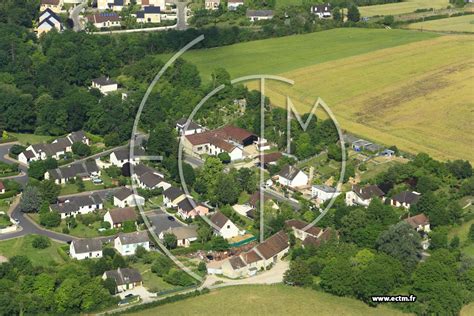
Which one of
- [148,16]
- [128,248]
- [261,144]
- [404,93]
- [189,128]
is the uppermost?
[148,16]

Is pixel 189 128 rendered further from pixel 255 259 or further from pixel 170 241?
pixel 255 259

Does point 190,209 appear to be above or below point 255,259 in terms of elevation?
Result: above

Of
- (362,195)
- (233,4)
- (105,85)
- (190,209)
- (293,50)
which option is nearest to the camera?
(190,209)

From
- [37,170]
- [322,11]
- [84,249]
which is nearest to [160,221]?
[84,249]

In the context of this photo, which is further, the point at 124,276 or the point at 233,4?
the point at 233,4

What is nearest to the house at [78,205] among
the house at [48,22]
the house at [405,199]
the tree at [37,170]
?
the tree at [37,170]

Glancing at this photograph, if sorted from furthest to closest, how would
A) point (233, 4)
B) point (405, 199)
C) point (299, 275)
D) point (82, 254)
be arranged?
point (233, 4), point (405, 199), point (82, 254), point (299, 275)

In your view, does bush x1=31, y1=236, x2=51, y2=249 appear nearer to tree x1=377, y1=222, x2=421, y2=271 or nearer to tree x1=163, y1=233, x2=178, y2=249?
tree x1=163, y1=233, x2=178, y2=249
